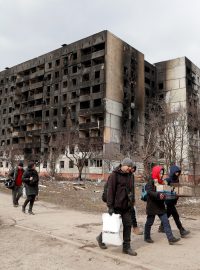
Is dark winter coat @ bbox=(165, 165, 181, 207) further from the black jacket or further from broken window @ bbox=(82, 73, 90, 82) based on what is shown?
broken window @ bbox=(82, 73, 90, 82)

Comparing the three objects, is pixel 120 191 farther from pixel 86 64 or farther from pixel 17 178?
pixel 86 64

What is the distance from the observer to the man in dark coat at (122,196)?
6355 millimetres

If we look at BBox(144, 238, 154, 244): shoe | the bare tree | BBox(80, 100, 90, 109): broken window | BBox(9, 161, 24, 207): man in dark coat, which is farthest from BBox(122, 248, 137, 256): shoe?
BBox(80, 100, 90, 109): broken window

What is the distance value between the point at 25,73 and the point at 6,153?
18.8 m

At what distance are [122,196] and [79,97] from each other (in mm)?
55452

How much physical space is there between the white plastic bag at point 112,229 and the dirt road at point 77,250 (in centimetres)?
20

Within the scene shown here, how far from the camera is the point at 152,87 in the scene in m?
70.3

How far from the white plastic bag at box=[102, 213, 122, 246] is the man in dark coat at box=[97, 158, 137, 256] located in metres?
0.11

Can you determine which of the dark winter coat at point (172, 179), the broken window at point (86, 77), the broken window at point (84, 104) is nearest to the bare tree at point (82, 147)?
the broken window at point (84, 104)

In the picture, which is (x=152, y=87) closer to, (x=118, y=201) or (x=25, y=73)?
(x=25, y=73)

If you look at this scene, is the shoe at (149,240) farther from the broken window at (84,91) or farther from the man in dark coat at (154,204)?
the broken window at (84,91)

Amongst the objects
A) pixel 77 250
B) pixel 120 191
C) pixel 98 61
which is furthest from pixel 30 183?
pixel 98 61

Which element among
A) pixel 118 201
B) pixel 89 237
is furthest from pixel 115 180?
pixel 89 237

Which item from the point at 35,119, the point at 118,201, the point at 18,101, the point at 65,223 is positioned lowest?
the point at 65,223
